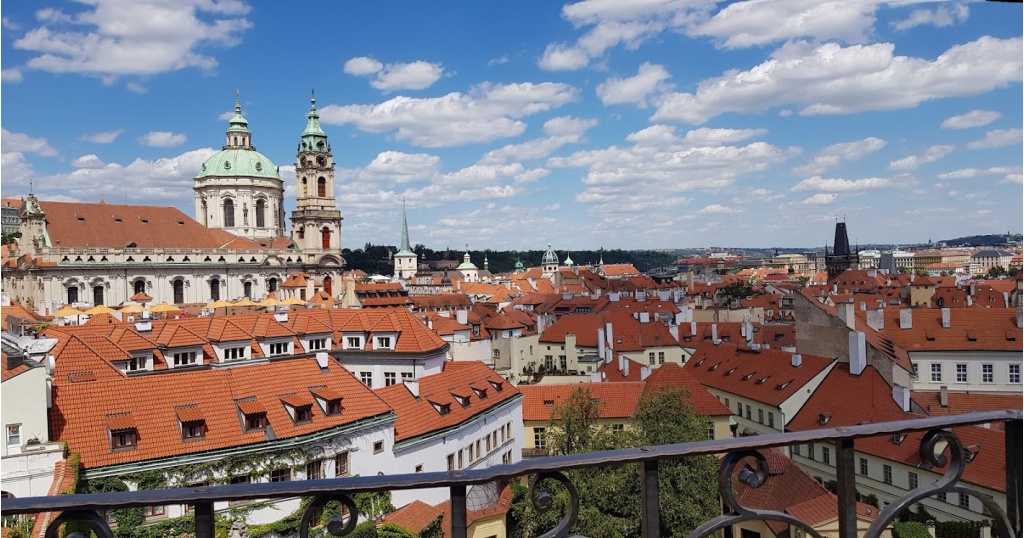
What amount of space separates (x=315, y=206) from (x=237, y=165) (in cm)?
985

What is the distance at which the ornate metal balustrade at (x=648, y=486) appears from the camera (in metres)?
1.87

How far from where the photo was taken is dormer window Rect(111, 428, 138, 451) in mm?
15016

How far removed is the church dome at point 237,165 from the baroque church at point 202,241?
0.43 ft

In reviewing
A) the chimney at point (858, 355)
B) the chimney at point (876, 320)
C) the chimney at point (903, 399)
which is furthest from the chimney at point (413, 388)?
the chimney at point (876, 320)

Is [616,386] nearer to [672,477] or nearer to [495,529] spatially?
[672,477]

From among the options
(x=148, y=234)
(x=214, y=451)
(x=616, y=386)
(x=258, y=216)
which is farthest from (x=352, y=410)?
(x=258, y=216)

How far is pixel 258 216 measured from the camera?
3091 inches

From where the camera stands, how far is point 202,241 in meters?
70.1

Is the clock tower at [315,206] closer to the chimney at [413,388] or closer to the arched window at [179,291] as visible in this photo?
the arched window at [179,291]

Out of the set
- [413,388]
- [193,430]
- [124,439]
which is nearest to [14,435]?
[124,439]

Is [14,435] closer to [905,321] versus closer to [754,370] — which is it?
[754,370]

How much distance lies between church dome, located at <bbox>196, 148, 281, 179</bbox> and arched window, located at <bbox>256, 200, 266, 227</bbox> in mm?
2880

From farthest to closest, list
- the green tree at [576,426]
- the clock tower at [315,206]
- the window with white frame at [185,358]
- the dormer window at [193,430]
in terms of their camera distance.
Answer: the clock tower at [315,206], the window with white frame at [185,358], the green tree at [576,426], the dormer window at [193,430]

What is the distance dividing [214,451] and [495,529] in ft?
20.8
